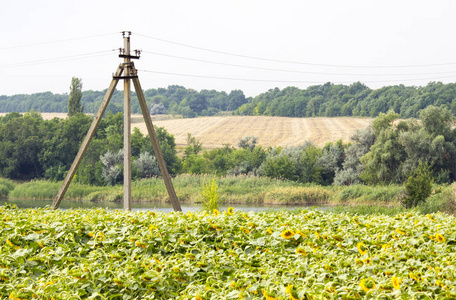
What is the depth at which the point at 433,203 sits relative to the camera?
14.7m

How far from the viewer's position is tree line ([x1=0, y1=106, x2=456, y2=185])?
29.3 metres

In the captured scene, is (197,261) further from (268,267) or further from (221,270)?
(268,267)

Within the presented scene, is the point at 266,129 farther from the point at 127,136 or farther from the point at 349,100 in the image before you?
the point at 127,136

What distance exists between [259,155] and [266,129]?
55.5 ft

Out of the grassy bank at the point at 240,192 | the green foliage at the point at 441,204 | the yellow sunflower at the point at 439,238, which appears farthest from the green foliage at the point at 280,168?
the yellow sunflower at the point at 439,238

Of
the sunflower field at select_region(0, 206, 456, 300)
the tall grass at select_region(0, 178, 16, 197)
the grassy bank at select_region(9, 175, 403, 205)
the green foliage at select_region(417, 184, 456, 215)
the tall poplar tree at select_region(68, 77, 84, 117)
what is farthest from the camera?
the tall poplar tree at select_region(68, 77, 84, 117)

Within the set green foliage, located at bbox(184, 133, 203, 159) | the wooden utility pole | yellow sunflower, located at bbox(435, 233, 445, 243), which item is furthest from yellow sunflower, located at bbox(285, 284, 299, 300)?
green foliage, located at bbox(184, 133, 203, 159)

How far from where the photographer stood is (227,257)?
14.8ft

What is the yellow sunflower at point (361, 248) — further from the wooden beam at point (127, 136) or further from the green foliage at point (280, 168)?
the green foliage at point (280, 168)

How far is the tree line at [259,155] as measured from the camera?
29281mm

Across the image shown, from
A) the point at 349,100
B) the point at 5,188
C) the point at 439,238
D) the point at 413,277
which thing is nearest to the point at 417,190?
the point at 439,238

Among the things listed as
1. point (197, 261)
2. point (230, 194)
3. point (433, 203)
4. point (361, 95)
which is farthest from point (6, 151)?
point (361, 95)

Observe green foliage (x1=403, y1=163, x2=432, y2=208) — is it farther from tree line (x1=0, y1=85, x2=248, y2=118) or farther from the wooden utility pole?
tree line (x1=0, y1=85, x2=248, y2=118)

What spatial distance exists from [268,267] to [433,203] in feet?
39.1
